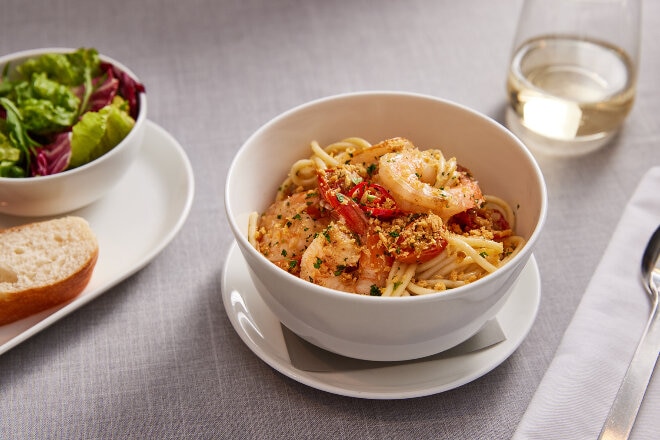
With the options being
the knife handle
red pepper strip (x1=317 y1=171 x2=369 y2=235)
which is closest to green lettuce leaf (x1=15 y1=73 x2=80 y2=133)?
red pepper strip (x1=317 y1=171 x2=369 y2=235)

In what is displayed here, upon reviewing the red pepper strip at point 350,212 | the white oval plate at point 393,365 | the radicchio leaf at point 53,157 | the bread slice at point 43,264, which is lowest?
the bread slice at point 43,264

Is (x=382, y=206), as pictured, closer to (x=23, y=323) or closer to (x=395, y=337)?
(x=395, y=337)

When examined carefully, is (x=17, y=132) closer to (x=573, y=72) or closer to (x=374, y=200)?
(x=374, y=200)

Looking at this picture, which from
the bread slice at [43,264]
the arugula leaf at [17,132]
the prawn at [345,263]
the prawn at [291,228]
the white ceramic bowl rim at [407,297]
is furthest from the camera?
the arugula leaf at [17,132]

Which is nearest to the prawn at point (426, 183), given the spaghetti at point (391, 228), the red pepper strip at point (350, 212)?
the spaghetti at point (391, 228)

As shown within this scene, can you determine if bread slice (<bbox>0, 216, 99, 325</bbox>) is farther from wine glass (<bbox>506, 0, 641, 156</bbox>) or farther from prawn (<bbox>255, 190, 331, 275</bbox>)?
wine glass (<bbox>506, 0, 641, 156</bbox>)

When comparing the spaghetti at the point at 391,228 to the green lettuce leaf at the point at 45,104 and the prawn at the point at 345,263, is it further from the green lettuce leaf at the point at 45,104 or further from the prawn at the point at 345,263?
the green lettuce leaf at the point at 45,104

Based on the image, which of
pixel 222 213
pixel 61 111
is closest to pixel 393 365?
pixel 222 213
